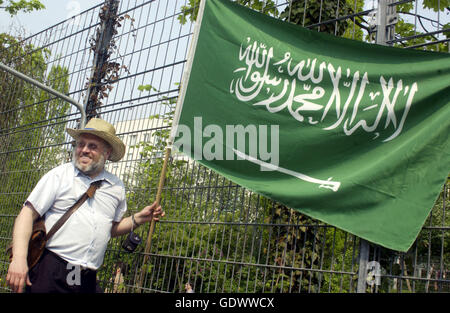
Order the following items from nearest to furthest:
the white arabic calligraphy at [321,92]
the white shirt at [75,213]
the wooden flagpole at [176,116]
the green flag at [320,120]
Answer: the green flag at [320,120] → the white arabic calligraphy at [321,92] → the white shirt at [75,213] → the wooden flagpole at [176,116]

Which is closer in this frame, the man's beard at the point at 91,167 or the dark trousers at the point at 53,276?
the dark trousers at the point at 53,276

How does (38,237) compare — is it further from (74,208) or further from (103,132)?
(103,132)

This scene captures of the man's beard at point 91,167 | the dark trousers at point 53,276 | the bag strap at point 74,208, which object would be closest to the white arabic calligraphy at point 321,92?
the man's beard at point 91,167

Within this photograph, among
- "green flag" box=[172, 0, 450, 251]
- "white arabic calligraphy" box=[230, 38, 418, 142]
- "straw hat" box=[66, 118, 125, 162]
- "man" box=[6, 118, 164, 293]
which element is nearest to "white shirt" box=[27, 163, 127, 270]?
"man" box=[6, 118, 164, 293]

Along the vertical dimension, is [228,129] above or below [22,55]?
below

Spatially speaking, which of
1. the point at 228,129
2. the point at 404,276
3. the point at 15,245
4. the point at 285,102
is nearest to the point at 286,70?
the point at 285,102

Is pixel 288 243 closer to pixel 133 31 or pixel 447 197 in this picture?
pixel 447 197

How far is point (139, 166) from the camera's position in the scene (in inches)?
197

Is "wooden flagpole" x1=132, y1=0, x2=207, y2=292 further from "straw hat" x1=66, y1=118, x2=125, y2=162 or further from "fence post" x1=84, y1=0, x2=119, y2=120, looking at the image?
"fence post" x1=84, y1=0, x2=119, y2=120

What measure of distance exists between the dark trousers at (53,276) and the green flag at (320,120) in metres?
1.33

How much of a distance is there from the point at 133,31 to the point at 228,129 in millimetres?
2759

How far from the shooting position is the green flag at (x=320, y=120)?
3133mm

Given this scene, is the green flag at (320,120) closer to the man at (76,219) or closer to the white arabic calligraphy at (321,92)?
the white arabic calligraphy at (321,92)

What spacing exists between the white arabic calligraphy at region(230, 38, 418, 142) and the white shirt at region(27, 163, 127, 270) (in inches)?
57.5
